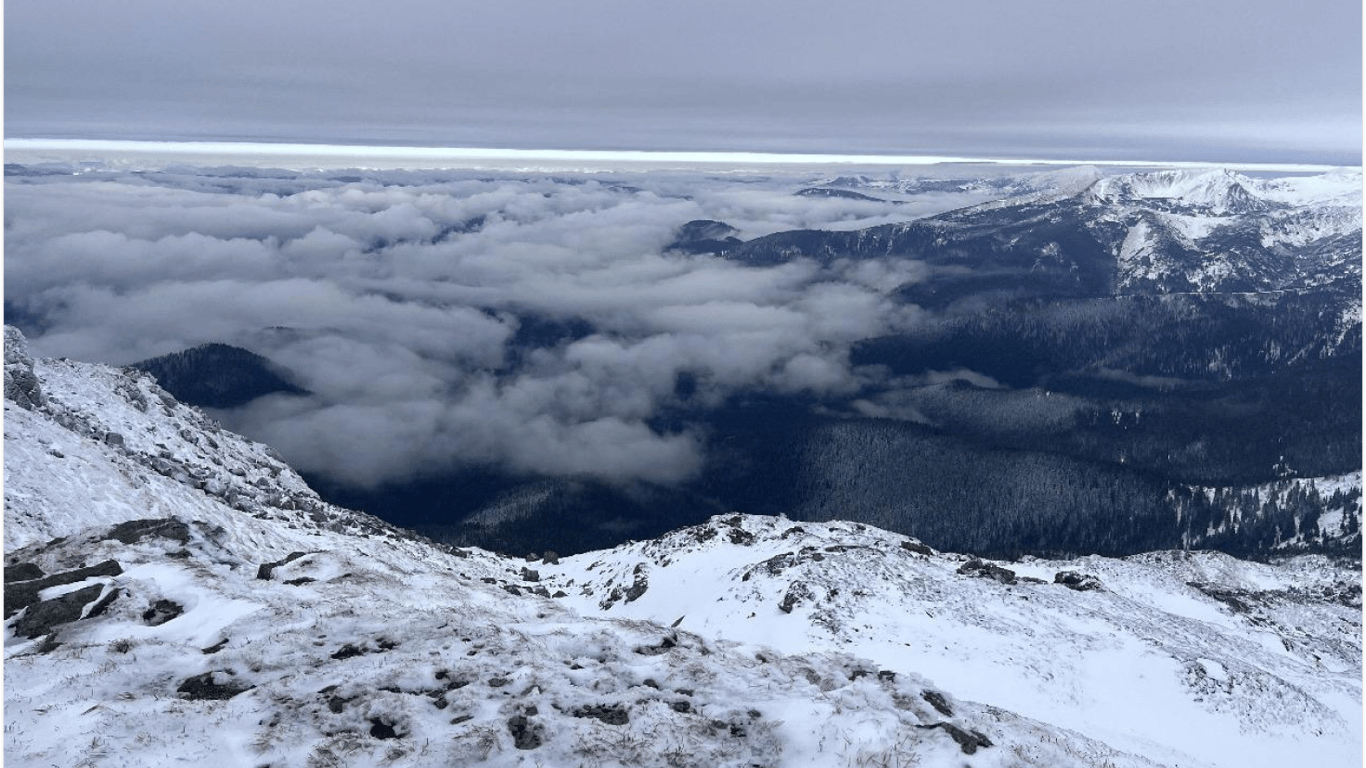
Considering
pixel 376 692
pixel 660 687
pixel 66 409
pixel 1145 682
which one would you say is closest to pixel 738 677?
pixel 660 687

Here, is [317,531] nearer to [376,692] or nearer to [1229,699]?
[376,692]

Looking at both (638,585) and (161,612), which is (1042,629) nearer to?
(638,585)

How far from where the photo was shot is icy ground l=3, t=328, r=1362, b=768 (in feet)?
57.8

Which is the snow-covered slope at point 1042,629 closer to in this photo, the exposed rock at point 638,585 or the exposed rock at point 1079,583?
the exposed rock at point 638,585

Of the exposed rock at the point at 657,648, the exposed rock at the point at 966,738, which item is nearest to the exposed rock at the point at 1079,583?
the exposed rock at the point at 657,648

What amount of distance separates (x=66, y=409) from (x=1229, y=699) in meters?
121

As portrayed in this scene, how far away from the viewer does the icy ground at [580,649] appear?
17.6m

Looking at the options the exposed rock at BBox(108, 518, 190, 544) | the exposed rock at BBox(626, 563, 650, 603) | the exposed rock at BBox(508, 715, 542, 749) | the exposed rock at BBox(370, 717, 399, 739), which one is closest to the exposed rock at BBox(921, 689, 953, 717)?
the exposed rock at BBox(508, 715, 542, 749)

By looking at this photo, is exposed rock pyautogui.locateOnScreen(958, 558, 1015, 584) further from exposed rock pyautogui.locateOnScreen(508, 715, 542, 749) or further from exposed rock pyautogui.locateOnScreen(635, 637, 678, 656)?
exposed rock pyautogui.locateOnScreen(508, 715, 542, 749)

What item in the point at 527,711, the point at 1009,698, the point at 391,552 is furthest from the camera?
the point at 391,552

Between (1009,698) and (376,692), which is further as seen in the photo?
(1009,698)

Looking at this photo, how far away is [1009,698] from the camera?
4431 cm

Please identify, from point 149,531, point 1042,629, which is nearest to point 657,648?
point 149,531

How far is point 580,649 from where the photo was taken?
24.6 metres
